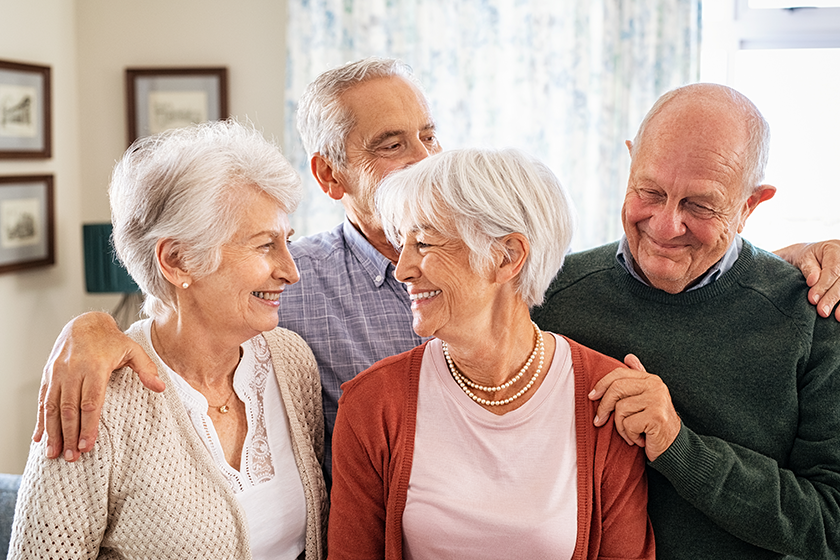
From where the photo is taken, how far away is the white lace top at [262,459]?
1528 millimetres

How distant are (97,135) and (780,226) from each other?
383cm

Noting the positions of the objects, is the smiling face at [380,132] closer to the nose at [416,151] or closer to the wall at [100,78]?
the nose at [416,151]

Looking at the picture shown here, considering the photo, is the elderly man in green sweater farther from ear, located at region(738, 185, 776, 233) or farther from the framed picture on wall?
the framed picture on wall

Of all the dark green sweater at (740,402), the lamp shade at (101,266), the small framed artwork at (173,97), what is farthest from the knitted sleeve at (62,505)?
the small framed artwork at (173,97)

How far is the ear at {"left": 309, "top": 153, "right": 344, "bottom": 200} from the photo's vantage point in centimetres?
207

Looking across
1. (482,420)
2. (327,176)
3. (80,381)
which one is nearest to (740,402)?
(482,420)

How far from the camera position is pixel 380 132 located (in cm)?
197

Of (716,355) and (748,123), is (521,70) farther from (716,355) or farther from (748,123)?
(716,355)

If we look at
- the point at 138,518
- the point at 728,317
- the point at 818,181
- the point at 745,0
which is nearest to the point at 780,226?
the point at 818,181

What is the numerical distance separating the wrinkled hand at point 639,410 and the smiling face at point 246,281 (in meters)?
0.71

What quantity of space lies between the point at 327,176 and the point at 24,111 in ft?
7.47

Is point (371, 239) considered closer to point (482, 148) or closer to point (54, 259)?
point (482, 148)

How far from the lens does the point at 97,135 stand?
4.07 m

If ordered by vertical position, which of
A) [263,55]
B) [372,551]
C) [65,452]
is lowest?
[372,551]
